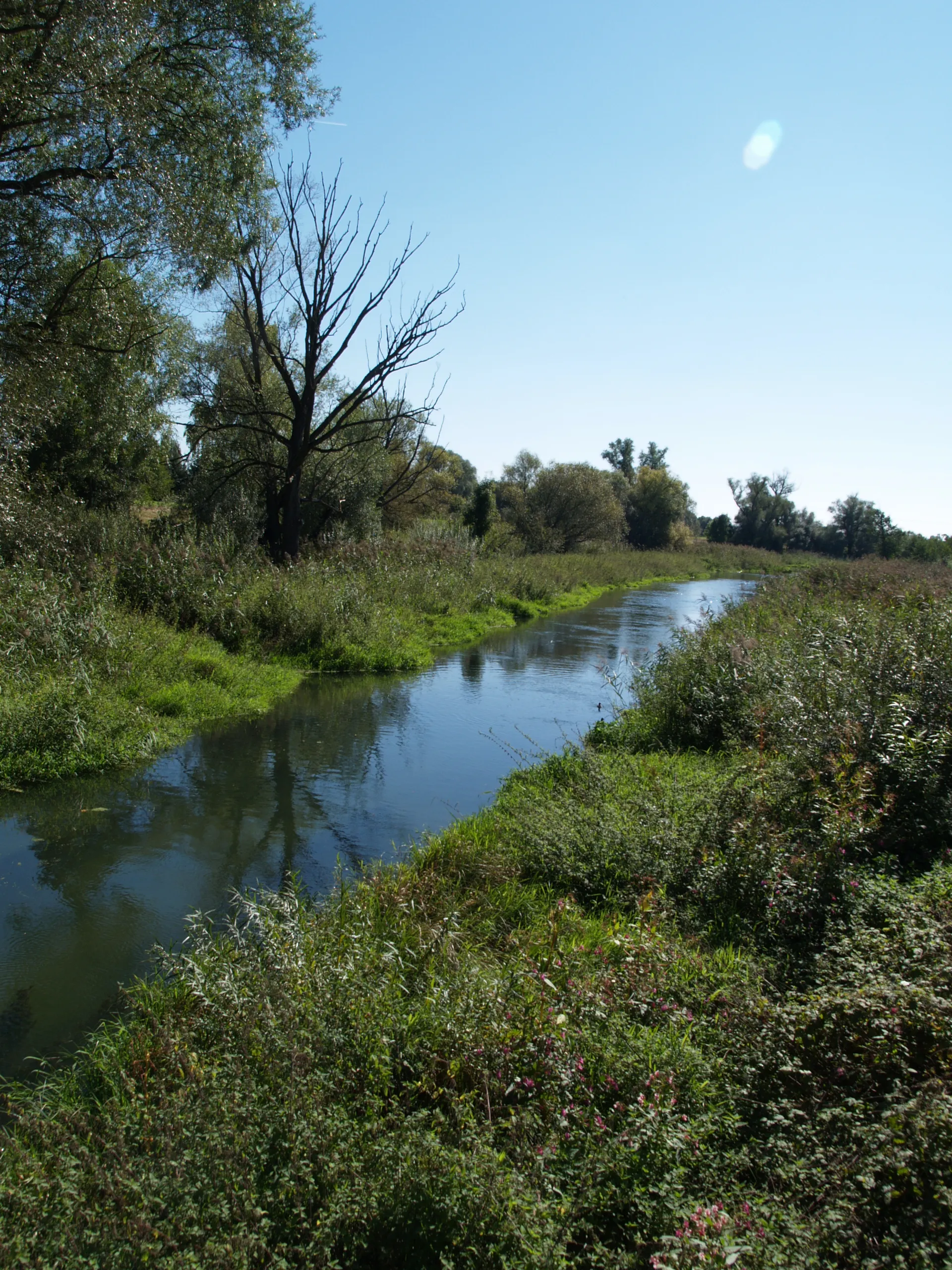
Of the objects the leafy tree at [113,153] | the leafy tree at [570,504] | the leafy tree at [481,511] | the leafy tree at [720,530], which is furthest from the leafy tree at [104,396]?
the leafy tree at [720,530]

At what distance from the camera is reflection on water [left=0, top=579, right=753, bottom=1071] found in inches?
197

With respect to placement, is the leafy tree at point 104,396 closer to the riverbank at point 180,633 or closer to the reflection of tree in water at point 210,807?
the riverbank at point 180,633

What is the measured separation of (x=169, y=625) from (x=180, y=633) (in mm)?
307

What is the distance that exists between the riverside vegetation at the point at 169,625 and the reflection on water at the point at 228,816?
1.68ft

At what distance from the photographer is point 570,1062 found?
125 inches

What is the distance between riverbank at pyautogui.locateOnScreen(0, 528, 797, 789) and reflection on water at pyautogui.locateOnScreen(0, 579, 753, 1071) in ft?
1.66

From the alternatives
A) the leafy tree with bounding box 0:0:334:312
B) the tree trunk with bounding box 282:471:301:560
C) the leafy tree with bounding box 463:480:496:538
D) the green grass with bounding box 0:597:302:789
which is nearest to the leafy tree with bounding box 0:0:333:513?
the leafy tree with bounding box 0:0:334:312

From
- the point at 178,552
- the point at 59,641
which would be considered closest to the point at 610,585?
the point at 178,552

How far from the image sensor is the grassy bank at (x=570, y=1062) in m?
2.40

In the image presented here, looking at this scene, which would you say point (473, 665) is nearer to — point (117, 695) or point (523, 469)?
point (117, 695)

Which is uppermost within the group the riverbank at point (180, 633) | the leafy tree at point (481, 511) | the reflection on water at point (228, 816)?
the leafy tree at point (481, 511)

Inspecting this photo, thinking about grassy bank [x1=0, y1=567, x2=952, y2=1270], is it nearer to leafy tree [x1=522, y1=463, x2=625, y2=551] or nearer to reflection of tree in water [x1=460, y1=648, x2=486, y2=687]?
reflection of tree in water [x1=460, y1=648, x2=486, y2=687]

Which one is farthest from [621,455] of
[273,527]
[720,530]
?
[273,527]

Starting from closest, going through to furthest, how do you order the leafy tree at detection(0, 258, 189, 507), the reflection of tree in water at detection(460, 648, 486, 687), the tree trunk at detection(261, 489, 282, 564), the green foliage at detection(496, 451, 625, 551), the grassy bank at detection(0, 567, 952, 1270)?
the grassy bank at detection(0, 567, 952, 1270), the leafy tree at detection(0, 258, 189, 507), the reflection of tree in water at detection(460, 648, 486, 687), the tree trunk at detection(261, 489, 282, 564), the green foliage at detection(496, 451, 625, 551)
